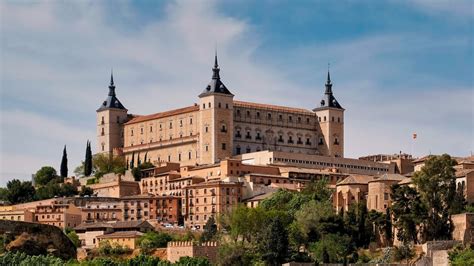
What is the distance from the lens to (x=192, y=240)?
69.1 metres

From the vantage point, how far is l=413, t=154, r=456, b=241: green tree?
6150cm

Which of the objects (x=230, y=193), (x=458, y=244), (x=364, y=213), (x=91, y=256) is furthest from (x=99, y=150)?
(x=458, y=244)

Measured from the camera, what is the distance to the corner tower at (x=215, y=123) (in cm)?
9269

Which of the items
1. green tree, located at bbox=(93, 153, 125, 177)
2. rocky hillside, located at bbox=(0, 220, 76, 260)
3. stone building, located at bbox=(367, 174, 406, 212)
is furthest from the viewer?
green tree, located at bbox=(93, 153, 125, 177)

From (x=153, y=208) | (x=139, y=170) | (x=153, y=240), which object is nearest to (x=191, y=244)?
(x=153, y=240)

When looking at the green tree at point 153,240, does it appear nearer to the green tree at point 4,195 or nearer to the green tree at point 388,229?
the green tree at point 388,229

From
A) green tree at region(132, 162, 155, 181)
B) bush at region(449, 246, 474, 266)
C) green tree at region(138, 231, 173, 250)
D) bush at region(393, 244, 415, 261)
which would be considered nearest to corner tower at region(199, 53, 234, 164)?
green tree at region(132, 162, 155, 181)

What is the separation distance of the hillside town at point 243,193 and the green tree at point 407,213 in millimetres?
66

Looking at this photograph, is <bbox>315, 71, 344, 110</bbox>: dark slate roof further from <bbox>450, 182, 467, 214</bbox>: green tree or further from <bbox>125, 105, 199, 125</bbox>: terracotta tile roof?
<bbox>450, 182, 467, 214</bbox>: green tree

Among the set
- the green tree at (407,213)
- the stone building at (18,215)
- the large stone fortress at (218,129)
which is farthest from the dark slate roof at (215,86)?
the green tree at (407,213)

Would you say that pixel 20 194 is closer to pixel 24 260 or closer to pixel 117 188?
pixel 117 188

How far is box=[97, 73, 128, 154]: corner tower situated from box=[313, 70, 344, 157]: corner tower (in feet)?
49.4

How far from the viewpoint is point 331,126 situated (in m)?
99.4

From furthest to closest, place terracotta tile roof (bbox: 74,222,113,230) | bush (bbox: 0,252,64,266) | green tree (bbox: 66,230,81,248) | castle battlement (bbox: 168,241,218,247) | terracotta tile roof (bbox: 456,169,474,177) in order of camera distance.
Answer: terracotta tile roof (bbox: 74,222,113,230), green tree (bbox: 66,230,81,248), terracotta tile roof (bbox: 456,169,474,177), castle battlement (bbox: 168,241,218,247), bush (bbox: 0,252,64,266)
